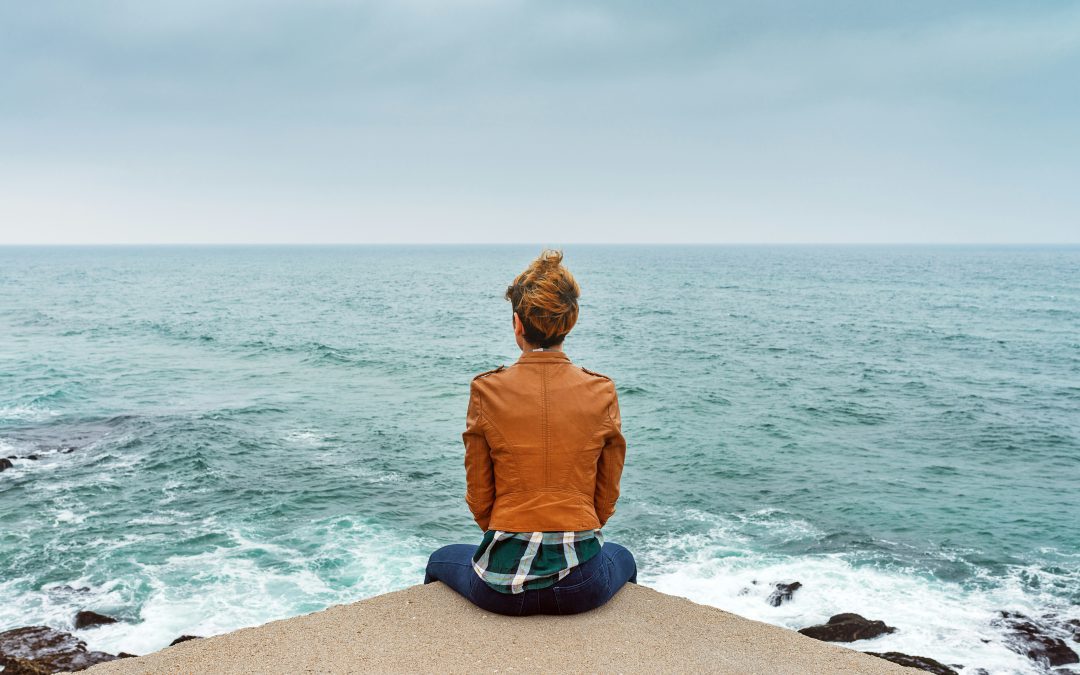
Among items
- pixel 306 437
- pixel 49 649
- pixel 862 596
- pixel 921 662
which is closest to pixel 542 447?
pixel 921 662

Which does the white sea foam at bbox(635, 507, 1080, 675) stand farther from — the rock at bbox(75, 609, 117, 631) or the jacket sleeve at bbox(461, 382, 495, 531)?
the jacket sleeve at bbox(461, 382, 495, 531)

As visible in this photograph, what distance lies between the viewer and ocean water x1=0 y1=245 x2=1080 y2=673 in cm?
1420

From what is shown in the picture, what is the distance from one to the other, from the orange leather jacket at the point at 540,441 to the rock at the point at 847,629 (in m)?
9.70

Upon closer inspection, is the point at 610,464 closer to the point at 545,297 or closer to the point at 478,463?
the point at 478,463

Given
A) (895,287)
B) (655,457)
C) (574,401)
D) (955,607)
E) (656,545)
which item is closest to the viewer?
(574,401)

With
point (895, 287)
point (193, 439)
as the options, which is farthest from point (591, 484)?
point (895, 287)

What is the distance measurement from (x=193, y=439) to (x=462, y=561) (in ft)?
69.1

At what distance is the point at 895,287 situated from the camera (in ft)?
320

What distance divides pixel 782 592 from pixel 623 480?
731 cm

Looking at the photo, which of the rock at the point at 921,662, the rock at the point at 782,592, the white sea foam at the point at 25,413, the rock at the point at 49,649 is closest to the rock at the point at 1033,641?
the rock at the point at 921,662

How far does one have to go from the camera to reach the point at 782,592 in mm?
14289

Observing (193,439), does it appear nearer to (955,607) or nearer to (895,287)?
(955,607)

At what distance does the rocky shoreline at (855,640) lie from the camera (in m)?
11.0

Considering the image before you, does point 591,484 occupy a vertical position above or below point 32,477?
above
